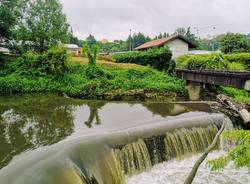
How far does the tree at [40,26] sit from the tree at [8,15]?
2.64 ft

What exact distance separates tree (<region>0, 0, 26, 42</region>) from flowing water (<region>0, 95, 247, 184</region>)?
502 inches

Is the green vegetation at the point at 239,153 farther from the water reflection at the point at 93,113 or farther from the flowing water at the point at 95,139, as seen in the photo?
the water reflection at the point at 93,113

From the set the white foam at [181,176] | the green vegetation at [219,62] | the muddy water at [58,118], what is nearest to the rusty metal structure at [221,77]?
the green vegetation at [219,62]

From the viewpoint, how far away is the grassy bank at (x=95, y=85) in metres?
20.9

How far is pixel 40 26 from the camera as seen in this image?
28766mm

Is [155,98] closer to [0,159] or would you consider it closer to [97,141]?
[97,141]

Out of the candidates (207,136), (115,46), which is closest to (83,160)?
(207,136)

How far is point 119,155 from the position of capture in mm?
9883

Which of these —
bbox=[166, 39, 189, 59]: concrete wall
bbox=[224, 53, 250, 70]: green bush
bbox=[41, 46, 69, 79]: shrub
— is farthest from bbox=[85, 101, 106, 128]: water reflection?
bbox=[166, 39, 189, 59]: concrete wall

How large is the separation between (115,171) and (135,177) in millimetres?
1041

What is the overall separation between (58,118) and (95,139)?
427 centimetres

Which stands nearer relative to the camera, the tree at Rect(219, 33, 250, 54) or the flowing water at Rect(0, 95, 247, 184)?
the flowing water at Rect(0, 95, 247, 184)

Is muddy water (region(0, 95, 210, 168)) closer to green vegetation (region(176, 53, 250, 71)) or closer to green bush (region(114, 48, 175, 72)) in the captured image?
green vegetation (region(176, 53, 250, 71))

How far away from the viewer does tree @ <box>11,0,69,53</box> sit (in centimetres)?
2862
